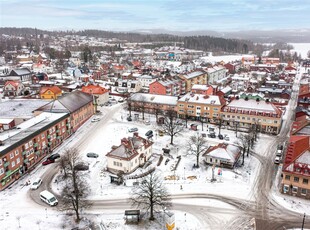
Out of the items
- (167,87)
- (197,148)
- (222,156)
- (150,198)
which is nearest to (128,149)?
(197,148)

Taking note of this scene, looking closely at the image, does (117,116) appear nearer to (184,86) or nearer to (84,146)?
(84,146)

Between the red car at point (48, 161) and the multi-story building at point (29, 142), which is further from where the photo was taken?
the red car at point (48, 161)

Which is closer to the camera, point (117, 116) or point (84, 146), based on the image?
point (84, 146)

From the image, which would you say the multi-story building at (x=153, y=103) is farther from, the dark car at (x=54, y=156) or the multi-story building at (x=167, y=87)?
the dark car at (x=54, y=156)

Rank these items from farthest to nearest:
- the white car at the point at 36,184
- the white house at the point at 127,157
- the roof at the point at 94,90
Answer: the roof at the point at 94,90, the white house at the point at 127,157, the white car at the point at 36,184

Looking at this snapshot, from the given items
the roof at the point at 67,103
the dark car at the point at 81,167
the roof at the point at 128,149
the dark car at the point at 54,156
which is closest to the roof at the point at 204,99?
the roof at the point at 67,103

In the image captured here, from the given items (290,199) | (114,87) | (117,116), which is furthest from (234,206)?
(114,87)
